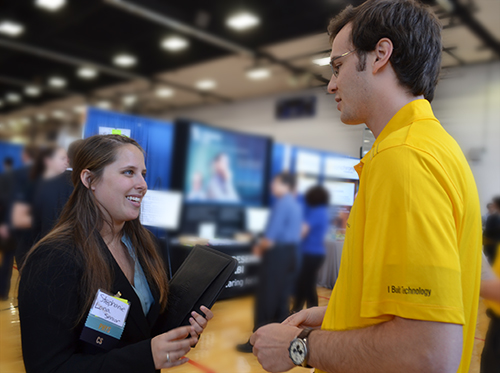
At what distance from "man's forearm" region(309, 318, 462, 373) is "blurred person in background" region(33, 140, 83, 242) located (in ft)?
2.51

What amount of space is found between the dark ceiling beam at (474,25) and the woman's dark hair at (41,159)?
2252 millimetres

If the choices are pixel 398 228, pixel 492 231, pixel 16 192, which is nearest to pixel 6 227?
pixel 16 192

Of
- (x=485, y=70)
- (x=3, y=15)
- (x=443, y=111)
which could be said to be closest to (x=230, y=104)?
(x=3, y=15)

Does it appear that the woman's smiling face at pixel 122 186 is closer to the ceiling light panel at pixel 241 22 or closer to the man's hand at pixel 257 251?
the man's hand at pixel 257 251

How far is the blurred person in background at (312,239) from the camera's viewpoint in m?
1.01

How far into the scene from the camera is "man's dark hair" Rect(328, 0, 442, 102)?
0.63 metres

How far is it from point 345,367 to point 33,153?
2.63 ft

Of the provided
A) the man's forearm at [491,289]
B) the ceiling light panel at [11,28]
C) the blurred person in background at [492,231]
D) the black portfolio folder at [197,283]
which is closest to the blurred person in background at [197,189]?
the black portfolio folder at [197,283]

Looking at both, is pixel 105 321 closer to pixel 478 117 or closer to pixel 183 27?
pixel 183 27

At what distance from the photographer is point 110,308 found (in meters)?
0.87

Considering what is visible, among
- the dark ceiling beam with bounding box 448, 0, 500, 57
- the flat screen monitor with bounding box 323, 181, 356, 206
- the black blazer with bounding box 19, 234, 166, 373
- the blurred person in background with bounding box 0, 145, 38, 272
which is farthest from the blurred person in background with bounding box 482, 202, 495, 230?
the blurred person in background with bounding box 0, 145, 38, 272

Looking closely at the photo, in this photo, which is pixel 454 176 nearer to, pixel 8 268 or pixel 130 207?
pixel 130 207

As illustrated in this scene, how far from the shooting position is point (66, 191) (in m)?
1.03

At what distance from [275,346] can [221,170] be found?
37 cm
